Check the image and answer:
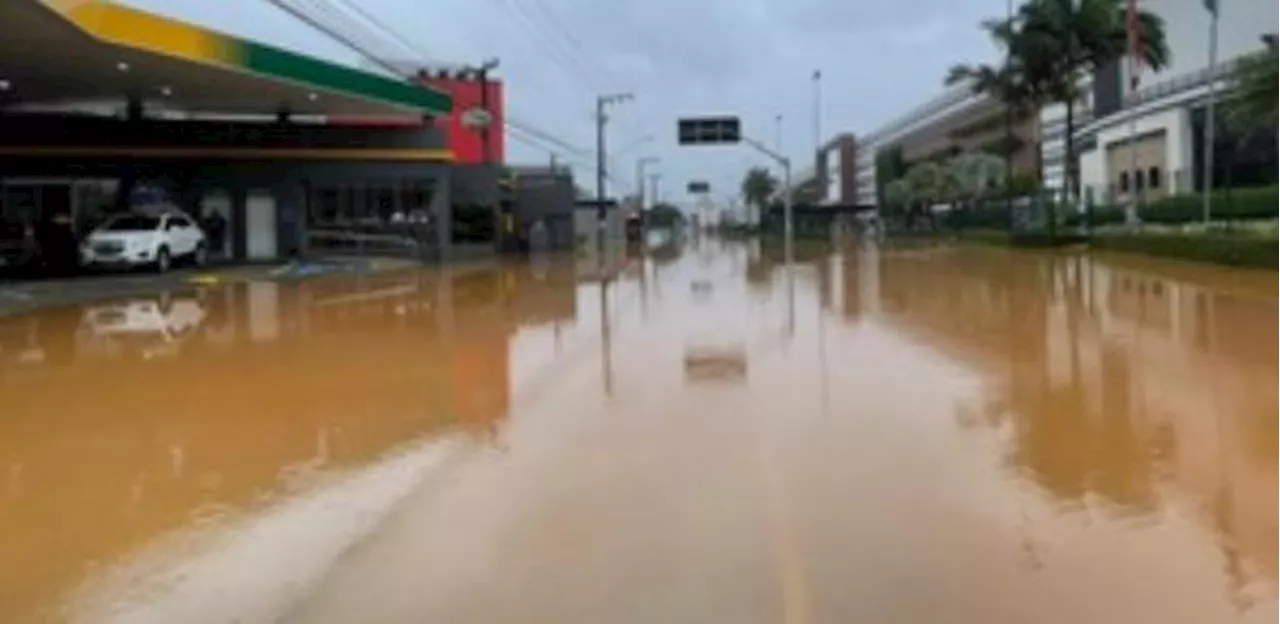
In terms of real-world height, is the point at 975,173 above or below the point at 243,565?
above

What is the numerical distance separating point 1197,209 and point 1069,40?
28.6 feet

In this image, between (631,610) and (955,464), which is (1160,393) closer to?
(955,464)

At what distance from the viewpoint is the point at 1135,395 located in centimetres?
1378

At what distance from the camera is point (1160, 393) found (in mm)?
13867

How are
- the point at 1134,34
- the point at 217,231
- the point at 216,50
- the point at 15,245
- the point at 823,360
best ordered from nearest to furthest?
the point at 823,360
the point at 216,50
the point at 15,245
the point at 217,231
the point at 1134,34

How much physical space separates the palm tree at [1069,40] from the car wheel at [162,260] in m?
36.4

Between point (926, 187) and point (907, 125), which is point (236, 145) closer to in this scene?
point (926, 187)

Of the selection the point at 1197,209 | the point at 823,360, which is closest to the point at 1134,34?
the point at 1197,209

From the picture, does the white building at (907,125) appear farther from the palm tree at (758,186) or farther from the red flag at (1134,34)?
the red flag at (1134,34)

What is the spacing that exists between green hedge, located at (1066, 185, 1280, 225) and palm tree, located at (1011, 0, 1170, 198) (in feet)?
15.6

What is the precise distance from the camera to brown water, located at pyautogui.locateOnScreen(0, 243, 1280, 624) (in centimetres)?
686

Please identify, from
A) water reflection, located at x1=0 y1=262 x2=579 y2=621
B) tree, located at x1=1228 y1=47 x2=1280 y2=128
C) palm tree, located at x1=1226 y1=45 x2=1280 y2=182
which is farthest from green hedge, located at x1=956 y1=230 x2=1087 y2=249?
water reflection, located at x1=0 y1=262 x2=579 y2=621

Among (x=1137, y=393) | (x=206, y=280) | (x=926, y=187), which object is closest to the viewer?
(x=1137, y=393)

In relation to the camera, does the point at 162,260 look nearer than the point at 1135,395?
No
